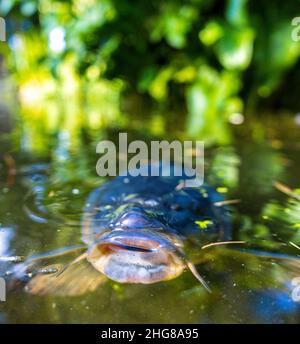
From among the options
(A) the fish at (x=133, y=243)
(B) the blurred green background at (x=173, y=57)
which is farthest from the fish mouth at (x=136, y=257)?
(B) the blurred green background at (x=173, y=57)

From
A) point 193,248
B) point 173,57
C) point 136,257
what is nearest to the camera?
point 136,257

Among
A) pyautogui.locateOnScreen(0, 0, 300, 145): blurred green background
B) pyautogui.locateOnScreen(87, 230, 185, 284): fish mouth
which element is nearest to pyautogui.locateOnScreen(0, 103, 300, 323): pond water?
pyautogui.locateOnScreen(87, 230, 185, 284): fish mouth

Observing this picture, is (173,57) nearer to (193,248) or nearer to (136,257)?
(193,248)

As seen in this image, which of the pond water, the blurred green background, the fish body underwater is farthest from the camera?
the blurred green background

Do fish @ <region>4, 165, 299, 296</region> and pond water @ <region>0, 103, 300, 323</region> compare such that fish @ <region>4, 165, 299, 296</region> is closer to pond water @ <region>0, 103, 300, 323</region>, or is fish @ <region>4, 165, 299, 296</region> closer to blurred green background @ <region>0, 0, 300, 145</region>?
pond water @ <region>0, 103, 300, 323</region>

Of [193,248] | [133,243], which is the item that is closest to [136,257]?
[133,243]

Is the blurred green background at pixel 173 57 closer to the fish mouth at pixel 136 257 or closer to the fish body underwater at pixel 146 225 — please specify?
the fish body underwater at pixel 146 225

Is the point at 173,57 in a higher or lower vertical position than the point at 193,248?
higher
